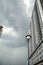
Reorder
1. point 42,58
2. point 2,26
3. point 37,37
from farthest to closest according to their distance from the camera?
point 37,37 < point 42,58 < point 2,26

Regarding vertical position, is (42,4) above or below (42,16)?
above

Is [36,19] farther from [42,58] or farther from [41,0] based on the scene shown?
[42,58]

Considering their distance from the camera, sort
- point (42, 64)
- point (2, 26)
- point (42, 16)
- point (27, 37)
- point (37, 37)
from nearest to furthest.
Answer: point (27, 37) → point (2, 26) → point (42, 64) → point (42, 16) → point (37, 37)

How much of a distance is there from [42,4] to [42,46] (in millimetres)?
53622

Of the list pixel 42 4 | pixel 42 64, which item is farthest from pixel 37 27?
pixel 42 64

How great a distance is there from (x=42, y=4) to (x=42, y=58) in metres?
61.0

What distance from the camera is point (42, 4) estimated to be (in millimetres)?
124938

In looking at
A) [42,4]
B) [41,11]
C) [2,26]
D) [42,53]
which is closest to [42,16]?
[41,11]

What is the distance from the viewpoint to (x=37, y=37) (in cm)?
13462

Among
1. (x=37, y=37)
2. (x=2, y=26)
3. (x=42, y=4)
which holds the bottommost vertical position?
(x=2, y=26)

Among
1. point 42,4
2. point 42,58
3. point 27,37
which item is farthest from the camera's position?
point 42,4

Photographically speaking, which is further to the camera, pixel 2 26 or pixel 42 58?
pixel 42 58

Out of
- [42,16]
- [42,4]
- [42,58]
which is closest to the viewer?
[42,58]

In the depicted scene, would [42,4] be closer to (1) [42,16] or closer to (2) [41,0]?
(2) [41,0]
